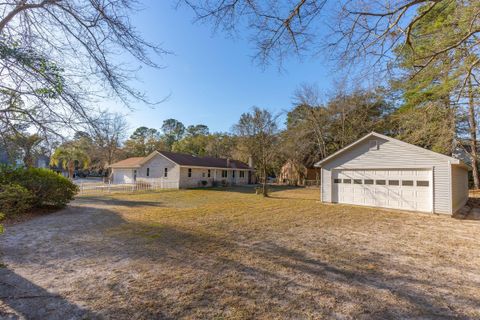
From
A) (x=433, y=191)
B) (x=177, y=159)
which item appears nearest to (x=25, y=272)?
(x=433, y=191)

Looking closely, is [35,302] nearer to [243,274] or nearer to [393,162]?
[243,274]

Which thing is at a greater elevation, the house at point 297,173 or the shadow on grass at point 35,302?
the house at point 297,173

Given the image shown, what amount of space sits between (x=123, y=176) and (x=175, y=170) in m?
8.52

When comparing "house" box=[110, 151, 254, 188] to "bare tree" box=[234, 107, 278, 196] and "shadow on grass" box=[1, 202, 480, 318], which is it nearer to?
"bare tree" box=[234, 107, 278, 196]

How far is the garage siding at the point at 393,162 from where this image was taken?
9438 mm

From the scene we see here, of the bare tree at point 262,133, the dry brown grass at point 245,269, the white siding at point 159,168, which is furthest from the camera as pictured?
the white siding at point 159,168

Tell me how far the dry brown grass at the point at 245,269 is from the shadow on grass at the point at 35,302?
0.02m

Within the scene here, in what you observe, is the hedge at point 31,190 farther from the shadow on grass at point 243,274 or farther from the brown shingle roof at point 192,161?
the brown shingle roof at point 192,161

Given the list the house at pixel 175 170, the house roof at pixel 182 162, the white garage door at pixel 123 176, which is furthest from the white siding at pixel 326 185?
the white garage door at pixel 123 176

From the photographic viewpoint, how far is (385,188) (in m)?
11.1

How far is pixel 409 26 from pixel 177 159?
21.0 m

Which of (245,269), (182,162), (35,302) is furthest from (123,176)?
(245,269)

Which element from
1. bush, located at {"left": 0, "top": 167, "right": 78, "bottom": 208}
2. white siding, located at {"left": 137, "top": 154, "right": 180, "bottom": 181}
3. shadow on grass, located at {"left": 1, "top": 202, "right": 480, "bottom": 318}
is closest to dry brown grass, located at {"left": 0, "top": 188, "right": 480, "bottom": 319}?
shadow on grass, located at {"left": 1, "top": 202, "right": 480, "bottom": 318}

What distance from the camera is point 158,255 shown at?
457cm
